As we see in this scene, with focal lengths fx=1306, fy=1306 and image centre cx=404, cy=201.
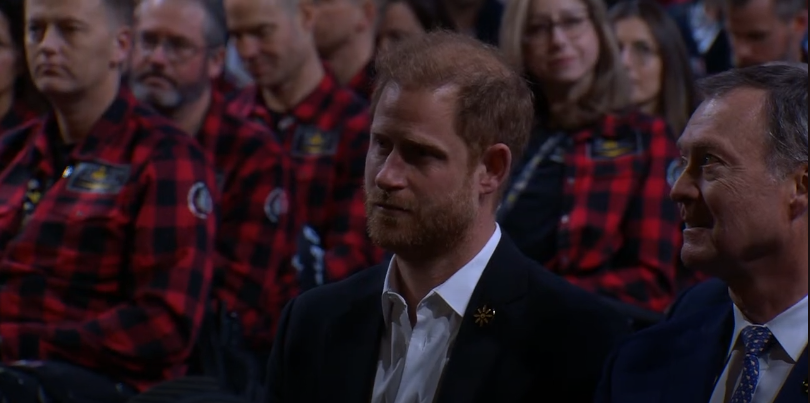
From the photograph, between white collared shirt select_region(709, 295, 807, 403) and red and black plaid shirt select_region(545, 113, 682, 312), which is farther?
red and black plaid shirt select_region(545, 113, 682, 312)

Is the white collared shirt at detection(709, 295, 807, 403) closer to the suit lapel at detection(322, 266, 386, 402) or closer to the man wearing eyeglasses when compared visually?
the suit lapel at detection(322, 266, 386, 402)

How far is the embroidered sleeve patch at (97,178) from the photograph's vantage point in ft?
9.51

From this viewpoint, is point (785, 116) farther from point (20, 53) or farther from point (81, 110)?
point (20, 53)

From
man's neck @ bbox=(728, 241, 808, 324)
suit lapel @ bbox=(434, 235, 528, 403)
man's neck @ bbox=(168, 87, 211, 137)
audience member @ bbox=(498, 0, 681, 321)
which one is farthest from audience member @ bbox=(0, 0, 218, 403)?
man's neck @ bbox=(728, 241, 808, 324)

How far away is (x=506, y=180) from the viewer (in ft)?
6.62

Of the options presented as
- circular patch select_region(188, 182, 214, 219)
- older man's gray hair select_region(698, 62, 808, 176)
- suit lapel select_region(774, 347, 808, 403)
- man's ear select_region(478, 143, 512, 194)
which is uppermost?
older man's gray hair select_region(698, 62, 808, 176)

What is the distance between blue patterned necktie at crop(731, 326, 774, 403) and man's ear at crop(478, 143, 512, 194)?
434 mm

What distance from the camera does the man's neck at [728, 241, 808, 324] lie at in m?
Answer: 1.80

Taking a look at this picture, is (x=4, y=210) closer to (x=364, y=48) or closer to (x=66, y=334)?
(x=66, y=334)

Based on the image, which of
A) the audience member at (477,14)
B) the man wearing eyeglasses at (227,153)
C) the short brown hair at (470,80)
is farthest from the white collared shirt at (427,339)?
the audience member at (477,14)

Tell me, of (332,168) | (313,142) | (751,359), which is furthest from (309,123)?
(751,359)

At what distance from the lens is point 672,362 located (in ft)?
6.22

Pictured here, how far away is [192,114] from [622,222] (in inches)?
46.4

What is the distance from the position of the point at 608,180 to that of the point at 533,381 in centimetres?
127
